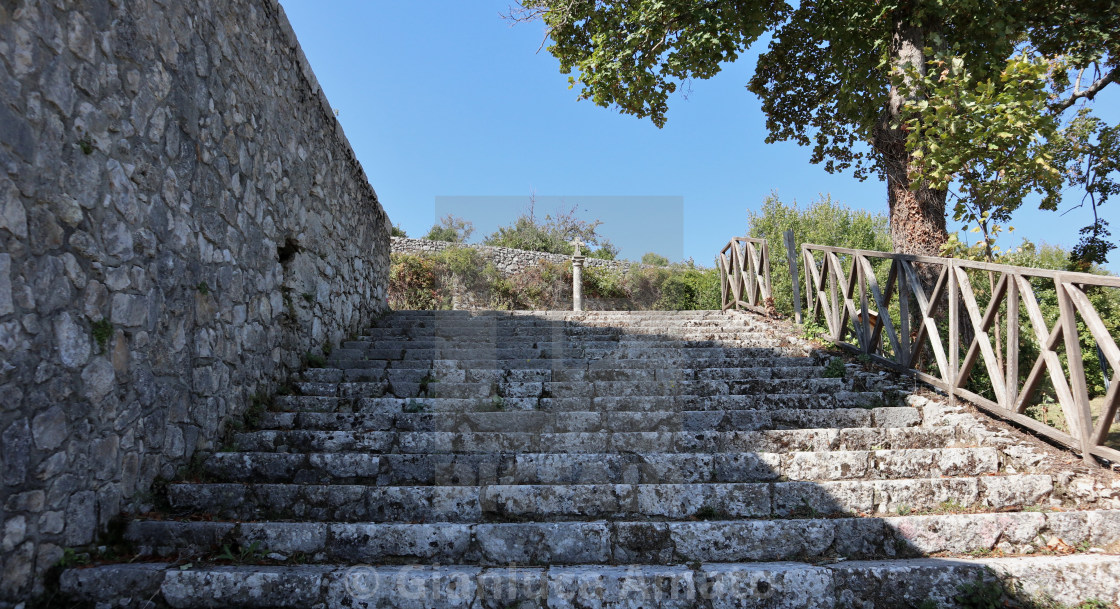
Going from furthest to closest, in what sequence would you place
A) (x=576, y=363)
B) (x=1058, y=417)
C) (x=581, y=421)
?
(x=1058, y=417), (x=576, y=363), (x=581, y=421)

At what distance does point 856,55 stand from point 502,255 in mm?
8910

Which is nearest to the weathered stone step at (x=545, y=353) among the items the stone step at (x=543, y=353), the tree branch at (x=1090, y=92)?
the stone step at (x=543, y=353)

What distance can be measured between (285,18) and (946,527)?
521cm

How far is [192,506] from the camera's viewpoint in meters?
2.72

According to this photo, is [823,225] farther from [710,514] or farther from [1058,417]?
[710,514]

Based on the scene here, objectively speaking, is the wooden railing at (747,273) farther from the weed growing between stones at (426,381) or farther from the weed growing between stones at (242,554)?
the weed growing between stones at (242,554)

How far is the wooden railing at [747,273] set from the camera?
690 cm

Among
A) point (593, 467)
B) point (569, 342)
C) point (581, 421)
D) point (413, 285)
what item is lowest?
point (593, 467)

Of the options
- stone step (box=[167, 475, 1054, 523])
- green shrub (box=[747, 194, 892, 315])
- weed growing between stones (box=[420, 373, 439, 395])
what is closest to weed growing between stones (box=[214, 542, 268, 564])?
stone step (box=[167, 475, 1054, 523])

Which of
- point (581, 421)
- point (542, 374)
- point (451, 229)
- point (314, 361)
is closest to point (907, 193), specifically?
point (542, 374)

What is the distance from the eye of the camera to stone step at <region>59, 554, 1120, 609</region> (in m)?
2.18

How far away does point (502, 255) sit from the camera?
13977 mm

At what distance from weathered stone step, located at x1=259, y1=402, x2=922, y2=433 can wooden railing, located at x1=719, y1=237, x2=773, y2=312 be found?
3.28 meters

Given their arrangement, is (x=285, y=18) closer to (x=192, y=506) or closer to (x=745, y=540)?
(x=192, y=506)
